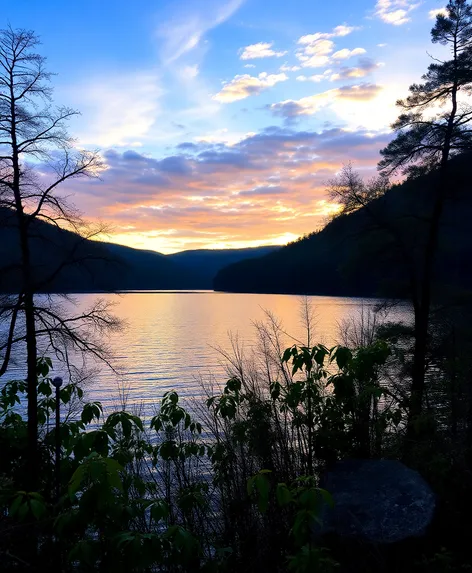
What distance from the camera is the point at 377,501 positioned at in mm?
6000

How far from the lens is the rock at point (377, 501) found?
18.1 ft

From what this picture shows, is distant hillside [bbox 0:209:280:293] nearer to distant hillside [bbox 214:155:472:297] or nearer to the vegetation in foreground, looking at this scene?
the vegetation in foreground

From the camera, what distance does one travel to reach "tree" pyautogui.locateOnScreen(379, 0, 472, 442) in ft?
48.5

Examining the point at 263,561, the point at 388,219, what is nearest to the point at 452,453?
the point at 263,561

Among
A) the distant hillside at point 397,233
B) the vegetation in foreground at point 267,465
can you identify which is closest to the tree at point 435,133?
the distant hillside at point 397,233

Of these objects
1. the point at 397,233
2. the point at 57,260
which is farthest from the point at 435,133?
the point at 57,260

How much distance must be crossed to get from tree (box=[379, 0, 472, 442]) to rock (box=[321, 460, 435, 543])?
28.7 ft

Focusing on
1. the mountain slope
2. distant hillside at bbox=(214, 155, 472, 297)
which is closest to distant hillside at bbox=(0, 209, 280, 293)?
the mountain slope

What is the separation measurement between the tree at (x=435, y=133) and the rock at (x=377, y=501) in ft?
28.7

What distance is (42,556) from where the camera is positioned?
4449 mm

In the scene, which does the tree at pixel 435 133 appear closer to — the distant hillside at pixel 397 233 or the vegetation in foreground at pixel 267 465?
the distant hillside at pixel 397 233

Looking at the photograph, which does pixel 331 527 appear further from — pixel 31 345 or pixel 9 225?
pixel 9 225

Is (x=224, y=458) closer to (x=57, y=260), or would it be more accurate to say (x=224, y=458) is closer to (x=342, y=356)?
(x=342, y=356)

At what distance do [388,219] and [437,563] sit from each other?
12.5m
